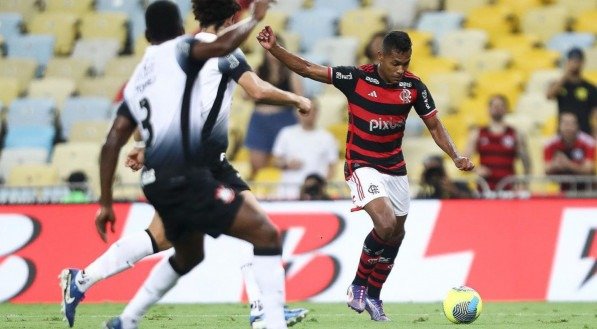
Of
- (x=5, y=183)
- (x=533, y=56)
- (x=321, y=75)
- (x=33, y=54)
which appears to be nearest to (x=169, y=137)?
(x=321, y=75)

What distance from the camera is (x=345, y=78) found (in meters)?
11.5

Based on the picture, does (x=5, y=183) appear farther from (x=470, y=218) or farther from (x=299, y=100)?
(x=299, y=100)

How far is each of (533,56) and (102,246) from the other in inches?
299

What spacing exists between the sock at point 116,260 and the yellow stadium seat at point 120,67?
10376mm

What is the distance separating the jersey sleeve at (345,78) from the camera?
37.8ft

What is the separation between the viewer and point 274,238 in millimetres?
8523

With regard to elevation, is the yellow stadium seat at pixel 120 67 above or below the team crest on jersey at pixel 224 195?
below

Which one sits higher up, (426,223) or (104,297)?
(426,223)

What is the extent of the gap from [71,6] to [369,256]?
11.6 metres

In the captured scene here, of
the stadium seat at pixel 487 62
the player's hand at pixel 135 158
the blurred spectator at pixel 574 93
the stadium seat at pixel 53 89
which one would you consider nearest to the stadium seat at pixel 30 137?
the stadium seat at pixel 53 89

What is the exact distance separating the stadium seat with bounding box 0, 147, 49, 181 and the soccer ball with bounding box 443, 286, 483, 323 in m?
8.88

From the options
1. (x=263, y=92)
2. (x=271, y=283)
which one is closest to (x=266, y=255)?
(x=271, y=283)

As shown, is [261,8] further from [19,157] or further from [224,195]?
[19,157]

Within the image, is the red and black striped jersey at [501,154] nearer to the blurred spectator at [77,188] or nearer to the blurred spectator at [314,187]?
the blurred spectator at [314,187]
